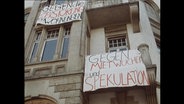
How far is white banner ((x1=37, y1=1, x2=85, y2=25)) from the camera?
1270 centimetres

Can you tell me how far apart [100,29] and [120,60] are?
384 centimetres

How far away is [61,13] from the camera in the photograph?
13.1m

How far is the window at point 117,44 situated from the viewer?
12.7 m

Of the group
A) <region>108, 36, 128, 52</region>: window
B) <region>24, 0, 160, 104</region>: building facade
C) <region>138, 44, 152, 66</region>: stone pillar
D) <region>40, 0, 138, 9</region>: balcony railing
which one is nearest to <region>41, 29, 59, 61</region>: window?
<region>24, 0, 160, 104</region>: building facade

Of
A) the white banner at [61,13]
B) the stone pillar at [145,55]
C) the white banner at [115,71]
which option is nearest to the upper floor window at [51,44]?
the white banner at [61,13]

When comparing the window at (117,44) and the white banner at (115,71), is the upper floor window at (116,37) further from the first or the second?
the white banner at (115,71)

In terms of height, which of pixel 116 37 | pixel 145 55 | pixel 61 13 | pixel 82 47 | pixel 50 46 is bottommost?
pixel 145 55

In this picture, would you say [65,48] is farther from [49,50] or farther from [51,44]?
[51,44]

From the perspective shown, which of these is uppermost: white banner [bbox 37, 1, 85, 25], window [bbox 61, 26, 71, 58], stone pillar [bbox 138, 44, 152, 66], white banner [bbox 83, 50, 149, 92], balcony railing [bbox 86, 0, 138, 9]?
balcony railing [bbox 86, 0, 138, 9]

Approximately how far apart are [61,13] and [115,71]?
514 cm

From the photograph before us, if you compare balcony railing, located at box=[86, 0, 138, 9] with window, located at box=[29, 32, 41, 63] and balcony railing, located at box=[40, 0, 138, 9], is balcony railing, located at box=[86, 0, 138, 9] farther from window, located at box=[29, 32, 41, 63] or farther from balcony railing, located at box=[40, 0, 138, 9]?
window, located at box=[29, 32, 41, 63]

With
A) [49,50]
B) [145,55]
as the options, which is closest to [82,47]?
[49,50]
